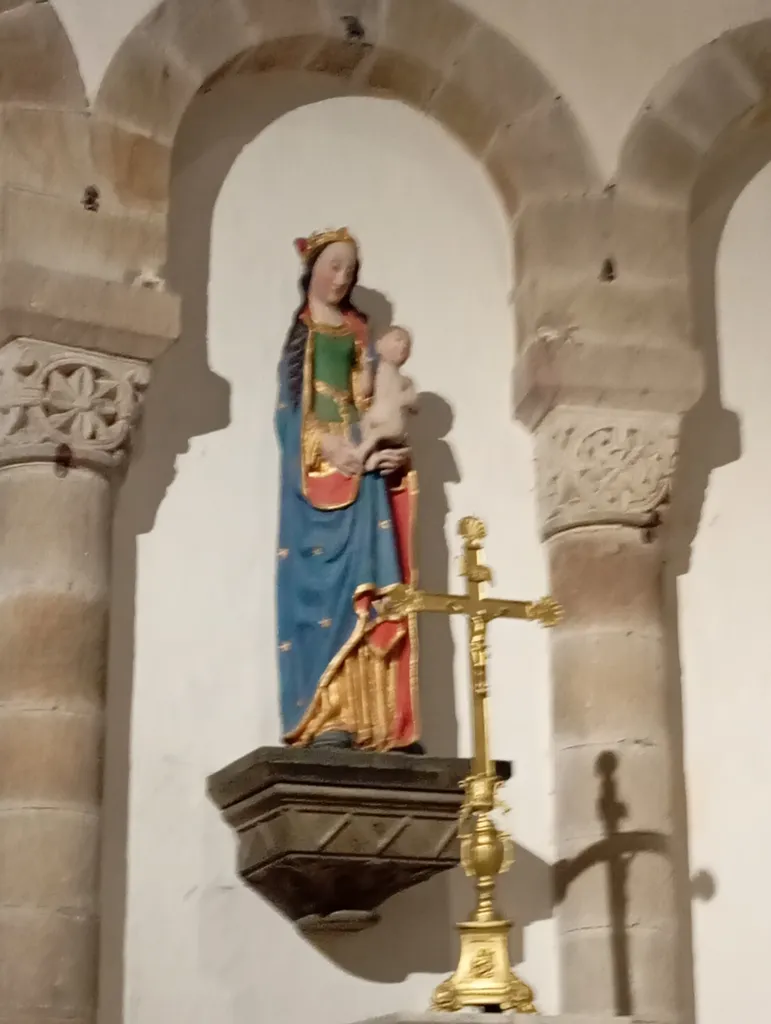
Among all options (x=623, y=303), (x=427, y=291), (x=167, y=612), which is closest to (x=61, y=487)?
(x=167, y=612)

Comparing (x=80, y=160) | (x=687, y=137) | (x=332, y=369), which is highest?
(x=687, y=137)

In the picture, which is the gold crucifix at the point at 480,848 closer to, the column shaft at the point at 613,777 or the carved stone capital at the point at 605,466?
the column shaft at the point at 613,777

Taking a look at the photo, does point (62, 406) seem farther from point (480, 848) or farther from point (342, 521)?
point (480, 848)

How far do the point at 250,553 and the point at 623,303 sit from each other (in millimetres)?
1275

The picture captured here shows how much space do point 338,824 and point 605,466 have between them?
130cm

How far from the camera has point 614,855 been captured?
438cm

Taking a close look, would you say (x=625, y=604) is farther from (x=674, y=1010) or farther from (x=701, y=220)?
(x=701, y=220)

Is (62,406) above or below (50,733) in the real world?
above

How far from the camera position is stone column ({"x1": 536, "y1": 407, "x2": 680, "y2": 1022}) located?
432 centimetres

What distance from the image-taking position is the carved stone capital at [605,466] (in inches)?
183

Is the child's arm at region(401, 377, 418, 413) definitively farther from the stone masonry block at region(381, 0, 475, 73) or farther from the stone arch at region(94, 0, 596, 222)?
the stone masonry block at region(381, 0, 475, 73)

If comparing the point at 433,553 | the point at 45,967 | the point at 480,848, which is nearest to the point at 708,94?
the point at 433,553

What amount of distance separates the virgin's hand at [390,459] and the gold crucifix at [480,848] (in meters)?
0.65

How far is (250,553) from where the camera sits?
451cm
